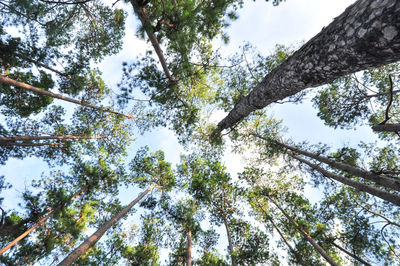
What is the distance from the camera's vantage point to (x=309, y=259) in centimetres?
794

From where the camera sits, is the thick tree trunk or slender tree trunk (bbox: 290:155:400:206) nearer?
the thick tree trunk

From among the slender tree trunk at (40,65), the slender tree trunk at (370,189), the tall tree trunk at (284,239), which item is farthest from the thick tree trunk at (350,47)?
the slender tree trunk at (40,65)

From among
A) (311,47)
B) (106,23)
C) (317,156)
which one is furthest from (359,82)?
(106,23)

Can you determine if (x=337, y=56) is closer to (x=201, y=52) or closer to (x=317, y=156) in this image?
(x=201, y=52)

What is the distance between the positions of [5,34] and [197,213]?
1462 centimetres

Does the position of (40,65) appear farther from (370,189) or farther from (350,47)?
(370,189)

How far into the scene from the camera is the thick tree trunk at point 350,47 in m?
1.43

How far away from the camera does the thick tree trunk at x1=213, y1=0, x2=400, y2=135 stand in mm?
1433

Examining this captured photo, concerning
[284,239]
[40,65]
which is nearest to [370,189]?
[284,239]

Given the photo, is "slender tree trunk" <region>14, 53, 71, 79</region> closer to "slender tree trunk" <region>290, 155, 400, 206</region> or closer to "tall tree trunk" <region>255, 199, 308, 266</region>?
"slender tree trunk" <region>290, 155, 400, 206</region>

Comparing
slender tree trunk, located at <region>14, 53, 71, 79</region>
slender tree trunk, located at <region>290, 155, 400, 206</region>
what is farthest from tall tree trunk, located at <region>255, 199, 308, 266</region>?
slender tree trunk, located at <region>14, 53, 71, 79</region>

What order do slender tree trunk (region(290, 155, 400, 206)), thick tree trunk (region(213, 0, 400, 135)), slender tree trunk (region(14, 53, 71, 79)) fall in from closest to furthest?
1. thick tree trunk (region(213, 0, 400, 135))
2. slender tree trunk (region(290, 155, 400, 206))
3. slender tree trunk (region(14, 53, 71, 79))

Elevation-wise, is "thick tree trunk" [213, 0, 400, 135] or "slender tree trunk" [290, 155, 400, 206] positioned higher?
"slender tree trunk" [290, 155, 400, 206]

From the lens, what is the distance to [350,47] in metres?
1.80
